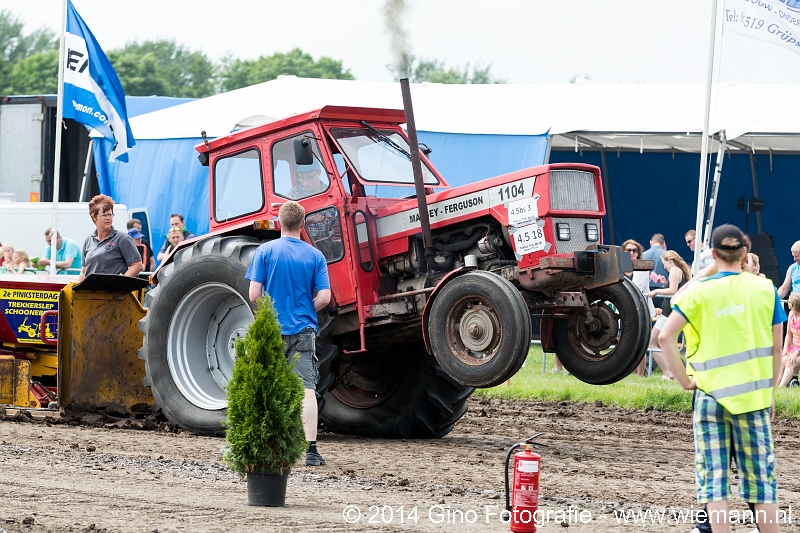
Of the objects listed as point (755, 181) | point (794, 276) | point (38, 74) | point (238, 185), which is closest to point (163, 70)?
point (38, 74)

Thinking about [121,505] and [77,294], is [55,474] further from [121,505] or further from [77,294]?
[77,294]

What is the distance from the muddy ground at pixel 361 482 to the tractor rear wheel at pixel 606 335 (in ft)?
2.15

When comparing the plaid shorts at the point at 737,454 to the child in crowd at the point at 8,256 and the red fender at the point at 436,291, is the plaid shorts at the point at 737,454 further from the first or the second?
the child in crowd at the point at 8,256

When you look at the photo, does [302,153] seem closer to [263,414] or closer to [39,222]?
[263,414]

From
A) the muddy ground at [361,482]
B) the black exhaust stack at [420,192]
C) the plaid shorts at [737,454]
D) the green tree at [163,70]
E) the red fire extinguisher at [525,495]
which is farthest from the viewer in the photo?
the green tree at [163,70]

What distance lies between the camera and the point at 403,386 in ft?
33.5

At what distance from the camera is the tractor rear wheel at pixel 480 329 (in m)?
8.39

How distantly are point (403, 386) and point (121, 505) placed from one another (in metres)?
3.98

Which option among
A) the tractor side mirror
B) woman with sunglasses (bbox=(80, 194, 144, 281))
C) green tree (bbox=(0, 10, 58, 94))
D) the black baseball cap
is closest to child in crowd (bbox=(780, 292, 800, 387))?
the tractor side mirror

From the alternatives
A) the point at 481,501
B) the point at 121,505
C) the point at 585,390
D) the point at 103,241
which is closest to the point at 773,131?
the point at 585,390

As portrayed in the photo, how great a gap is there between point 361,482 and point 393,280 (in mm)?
2325

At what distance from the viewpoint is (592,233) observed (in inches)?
354

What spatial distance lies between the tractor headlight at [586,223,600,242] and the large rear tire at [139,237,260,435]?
Answer: 262 centimetres

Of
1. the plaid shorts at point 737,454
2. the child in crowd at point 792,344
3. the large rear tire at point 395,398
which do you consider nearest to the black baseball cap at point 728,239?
the plaid shorts at point 737,454
